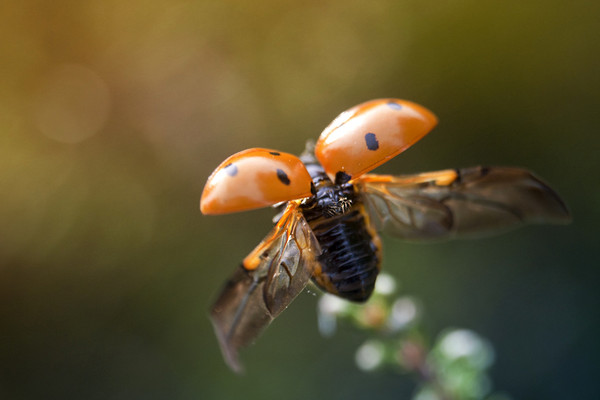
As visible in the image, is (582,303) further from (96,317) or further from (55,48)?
(55,48)

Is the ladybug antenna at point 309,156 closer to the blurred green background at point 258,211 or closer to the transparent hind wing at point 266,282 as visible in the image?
the transparent hind wing at point 266,282

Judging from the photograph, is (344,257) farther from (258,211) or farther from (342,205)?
(258,211)

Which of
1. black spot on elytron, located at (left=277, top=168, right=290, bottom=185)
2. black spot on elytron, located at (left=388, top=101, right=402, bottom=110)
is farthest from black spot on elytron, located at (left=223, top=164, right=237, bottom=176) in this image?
black spot on elytron, located at (left=388, top=101, right=402, bottom=110)

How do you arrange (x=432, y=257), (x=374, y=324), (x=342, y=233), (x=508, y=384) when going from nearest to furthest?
(x=342, y=233)
(x=374, y=324)
(x=508, y=384)
(x=432, y=257)

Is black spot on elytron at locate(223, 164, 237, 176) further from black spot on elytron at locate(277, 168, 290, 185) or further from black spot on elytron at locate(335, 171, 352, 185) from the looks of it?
black spot on elytron at locate(335, 171, 352, 185)

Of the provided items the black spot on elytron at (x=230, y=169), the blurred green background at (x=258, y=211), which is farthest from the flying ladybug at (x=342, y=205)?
the blurred green background at (x=258, y=211)

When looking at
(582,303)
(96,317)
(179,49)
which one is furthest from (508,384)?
(179,49)
